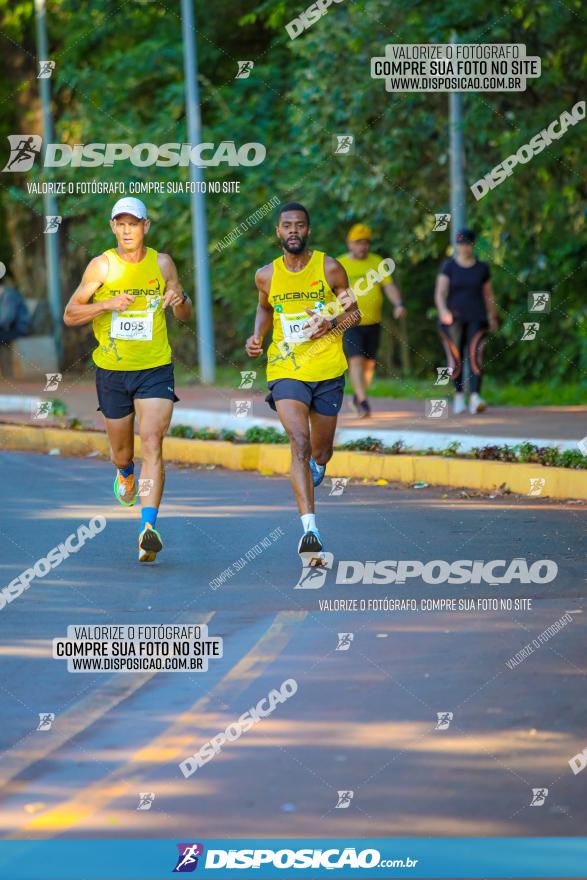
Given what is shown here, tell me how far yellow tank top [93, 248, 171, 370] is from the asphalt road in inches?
44.1

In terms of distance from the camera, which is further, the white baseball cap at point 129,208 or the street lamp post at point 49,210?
the street lamp post at point 49,210

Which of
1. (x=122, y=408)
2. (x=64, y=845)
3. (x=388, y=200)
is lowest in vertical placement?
(x=64, y=845)

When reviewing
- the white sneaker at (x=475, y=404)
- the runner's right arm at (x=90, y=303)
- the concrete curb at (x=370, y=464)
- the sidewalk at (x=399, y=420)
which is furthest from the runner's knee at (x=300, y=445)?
the white sneaker at (x=475, y=404)

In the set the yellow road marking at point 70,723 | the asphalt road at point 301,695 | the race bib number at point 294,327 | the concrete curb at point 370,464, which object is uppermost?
the race bib number at point 294,327

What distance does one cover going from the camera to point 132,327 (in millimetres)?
10742

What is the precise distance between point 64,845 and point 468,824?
1.13 m

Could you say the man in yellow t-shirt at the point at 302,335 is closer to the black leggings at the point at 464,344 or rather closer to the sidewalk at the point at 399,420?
the sidewalk at the point at 399,420

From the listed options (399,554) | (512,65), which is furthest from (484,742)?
(512,65)

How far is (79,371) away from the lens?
33219 mm

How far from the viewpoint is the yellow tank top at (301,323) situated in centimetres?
1069

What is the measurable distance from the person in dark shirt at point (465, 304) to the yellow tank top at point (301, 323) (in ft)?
24.5

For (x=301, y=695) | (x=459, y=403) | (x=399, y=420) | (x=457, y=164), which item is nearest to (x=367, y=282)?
(x=399, y=420)

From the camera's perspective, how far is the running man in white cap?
10594mm

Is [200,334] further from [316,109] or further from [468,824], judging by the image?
[468,824]
